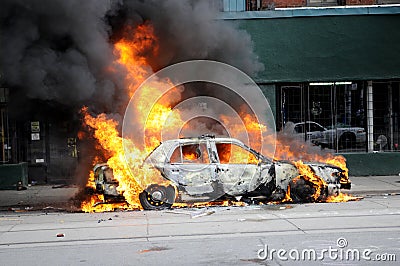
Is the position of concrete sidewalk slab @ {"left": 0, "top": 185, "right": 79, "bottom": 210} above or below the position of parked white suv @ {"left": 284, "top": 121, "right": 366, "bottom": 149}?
below

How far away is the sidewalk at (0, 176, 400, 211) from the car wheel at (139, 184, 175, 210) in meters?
1.69

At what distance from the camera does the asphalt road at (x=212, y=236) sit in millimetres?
7082

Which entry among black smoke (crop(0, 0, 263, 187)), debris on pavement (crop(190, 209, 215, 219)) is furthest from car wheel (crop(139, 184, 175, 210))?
black smoke (crop(0, 0, 263, 187))

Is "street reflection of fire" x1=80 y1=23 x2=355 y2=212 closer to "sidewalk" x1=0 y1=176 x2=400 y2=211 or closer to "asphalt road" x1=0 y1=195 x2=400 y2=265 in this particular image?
"asphalt road" x1=0 y1=195 x2=400 y2=265

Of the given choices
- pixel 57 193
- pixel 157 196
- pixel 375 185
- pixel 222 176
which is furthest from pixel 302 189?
pixel 57 193

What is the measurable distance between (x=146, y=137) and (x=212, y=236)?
4109 millimetres

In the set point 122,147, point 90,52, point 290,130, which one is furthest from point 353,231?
point 290,130

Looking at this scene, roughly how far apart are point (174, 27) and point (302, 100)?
4.80 m

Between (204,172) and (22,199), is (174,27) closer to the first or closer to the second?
(204,172)

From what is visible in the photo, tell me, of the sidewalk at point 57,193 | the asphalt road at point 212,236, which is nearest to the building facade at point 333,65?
the sidewalk at point 57,193

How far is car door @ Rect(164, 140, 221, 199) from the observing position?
36.0 feet

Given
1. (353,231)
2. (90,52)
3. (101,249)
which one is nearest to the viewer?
(101,249)

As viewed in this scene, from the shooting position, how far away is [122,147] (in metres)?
11.4

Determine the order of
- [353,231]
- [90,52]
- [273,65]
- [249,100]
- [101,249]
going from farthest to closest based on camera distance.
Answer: [273,65] < [249,100] < [90,52] < [353,231] < [101,249]
